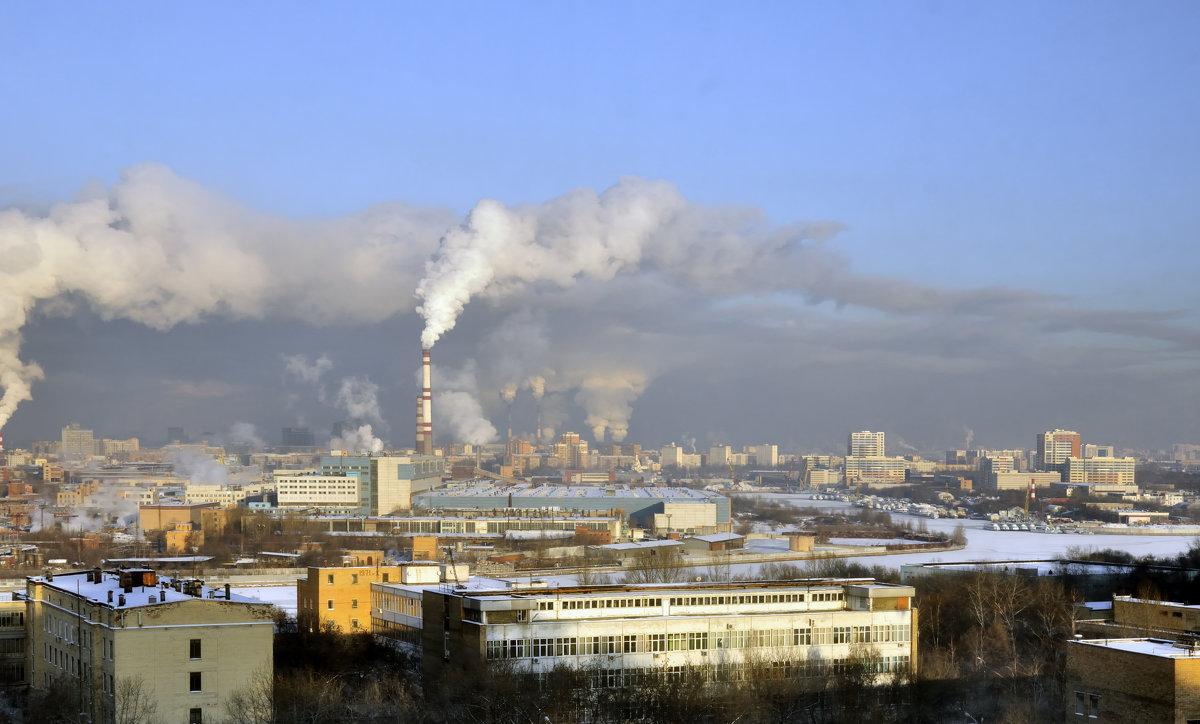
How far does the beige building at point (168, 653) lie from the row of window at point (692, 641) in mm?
2429

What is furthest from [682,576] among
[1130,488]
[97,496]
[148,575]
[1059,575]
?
[1130,488]

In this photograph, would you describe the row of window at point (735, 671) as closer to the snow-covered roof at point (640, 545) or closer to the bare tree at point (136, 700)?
the bare tree at point (136, 700)

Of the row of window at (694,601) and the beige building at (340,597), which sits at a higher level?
the row of window at (694,601)

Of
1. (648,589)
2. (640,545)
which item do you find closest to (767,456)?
(640,545)

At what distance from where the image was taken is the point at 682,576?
31.5m

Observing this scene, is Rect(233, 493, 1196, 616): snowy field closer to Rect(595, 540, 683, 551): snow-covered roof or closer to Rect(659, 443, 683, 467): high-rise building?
Rect(595, 540, 683, 551): snow-covered roof

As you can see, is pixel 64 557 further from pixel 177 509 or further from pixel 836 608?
pixel 836 608

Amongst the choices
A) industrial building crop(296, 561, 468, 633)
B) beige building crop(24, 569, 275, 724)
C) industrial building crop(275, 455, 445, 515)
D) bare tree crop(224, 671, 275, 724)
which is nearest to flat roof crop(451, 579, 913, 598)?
bare tree crop(224, 671, 275, 724)

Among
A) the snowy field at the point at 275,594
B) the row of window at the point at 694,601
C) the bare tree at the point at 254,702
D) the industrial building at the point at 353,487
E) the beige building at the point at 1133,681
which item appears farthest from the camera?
the industrial building at the point at 353,487

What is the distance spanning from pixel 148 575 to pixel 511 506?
39311 mm

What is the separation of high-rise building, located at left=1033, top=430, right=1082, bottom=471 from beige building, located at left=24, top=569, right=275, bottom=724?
102m

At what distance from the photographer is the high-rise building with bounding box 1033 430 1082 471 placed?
109688mm

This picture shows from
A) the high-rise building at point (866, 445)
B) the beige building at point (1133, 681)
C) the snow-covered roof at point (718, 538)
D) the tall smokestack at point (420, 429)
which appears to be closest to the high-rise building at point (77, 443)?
the tall smokestack at point (420, 429)

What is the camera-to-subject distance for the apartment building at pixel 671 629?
1458cm
